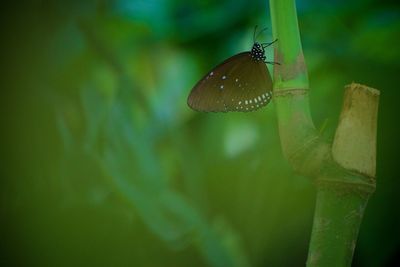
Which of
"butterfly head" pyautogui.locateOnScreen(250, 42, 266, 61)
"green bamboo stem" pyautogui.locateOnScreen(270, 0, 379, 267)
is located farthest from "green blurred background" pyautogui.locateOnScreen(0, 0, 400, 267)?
"green bamboo stem" pyautogui.locateOnScreen(270, 0, 379, 267)

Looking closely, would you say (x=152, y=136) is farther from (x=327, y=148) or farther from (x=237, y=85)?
(x=327, y=148)

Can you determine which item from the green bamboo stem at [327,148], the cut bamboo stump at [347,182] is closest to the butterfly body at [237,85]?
the green bamboo stem at [327,148]

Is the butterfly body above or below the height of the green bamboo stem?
above

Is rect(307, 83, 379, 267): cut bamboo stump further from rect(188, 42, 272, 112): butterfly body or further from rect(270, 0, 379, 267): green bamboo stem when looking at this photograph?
rect(188, 42, 272, 112): butterfly body

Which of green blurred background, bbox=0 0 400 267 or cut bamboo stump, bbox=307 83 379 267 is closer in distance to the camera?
cut bamboo stump, bbox=307 83 379 267

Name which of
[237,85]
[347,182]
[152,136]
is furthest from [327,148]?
[152,136]

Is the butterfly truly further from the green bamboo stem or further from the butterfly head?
the green bamboo stem

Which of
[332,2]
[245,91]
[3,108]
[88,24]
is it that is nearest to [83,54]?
[88,24]

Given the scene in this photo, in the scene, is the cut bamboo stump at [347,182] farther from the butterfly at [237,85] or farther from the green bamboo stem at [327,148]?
the butterfly at [237,85]
